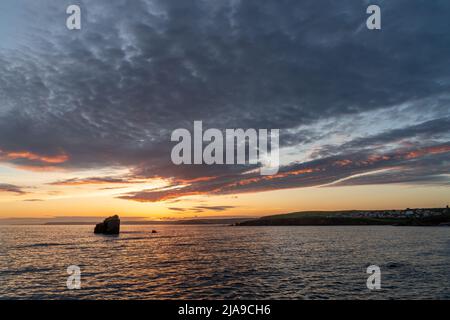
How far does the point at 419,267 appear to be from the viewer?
48.2m
